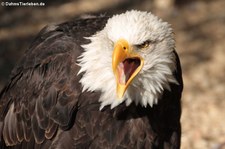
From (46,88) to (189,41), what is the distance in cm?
405

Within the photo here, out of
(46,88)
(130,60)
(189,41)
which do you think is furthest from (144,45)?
(189,41)

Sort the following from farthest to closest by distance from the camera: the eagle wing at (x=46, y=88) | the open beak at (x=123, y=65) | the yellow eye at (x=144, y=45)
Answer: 1. the eagle wing at (x=46, y=88)
2. the yellow eye at (x=144, y=45)
3. the open beak at (x=123, y=65)

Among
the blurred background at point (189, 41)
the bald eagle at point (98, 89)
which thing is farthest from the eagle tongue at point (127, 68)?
the blurred background at point (189, 41)

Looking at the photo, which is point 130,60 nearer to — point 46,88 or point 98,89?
point 98,89

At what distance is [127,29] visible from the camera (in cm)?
330

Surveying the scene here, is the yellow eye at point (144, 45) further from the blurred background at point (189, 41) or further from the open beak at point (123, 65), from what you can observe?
the blurred background at point (189, 41)

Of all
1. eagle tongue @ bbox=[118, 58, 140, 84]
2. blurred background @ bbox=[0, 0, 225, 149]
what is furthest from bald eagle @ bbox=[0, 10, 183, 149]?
blurred background @ bbox=[0, 0, 225, 149]

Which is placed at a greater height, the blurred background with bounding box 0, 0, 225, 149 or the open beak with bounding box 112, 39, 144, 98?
the open beak with bounding box 112, 39, 144, 98

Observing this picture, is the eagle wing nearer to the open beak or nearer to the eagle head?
the eagle head

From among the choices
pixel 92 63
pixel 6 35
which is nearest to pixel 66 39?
pixel 92 63

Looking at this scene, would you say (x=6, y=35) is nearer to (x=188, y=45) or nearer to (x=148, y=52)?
(x=188, y=45)

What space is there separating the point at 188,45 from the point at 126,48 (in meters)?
4.29

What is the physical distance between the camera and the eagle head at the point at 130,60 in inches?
128

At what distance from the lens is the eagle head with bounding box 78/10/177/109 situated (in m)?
3.24
